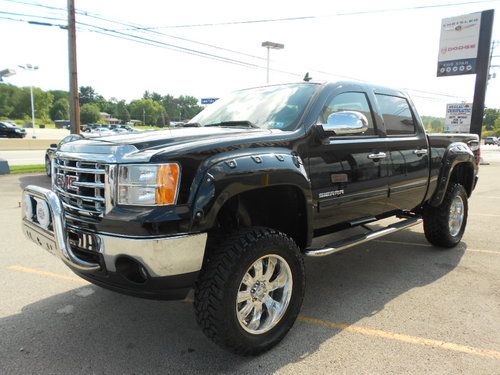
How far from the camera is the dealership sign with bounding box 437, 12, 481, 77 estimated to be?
78.1 feet

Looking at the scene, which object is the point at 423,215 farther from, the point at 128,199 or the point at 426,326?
the point at 128,199

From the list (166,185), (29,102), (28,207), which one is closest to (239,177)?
(166,185)

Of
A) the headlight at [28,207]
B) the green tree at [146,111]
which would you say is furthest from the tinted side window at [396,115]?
the green tree at [146,111]

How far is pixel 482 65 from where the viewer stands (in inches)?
925

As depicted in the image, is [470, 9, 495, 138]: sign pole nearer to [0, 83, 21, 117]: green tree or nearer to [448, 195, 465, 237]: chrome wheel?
[448, 195, 465, 237]: chrome wheel

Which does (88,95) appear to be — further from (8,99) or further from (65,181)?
(65,181)

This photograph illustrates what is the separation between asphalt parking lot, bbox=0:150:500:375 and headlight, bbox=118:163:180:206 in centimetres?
111

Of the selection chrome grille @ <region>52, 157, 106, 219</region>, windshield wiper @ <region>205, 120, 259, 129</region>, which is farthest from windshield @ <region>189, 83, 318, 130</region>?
chrome grille @ <region>52, 157, 106, 219</region>

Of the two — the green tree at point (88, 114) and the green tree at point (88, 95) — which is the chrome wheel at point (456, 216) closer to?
the green tree at point (88, 114)

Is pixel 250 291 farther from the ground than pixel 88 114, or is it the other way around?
pixel 88 114

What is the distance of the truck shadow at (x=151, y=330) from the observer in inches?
112

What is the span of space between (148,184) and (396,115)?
3.19m

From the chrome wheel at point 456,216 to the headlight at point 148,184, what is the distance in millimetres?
4178

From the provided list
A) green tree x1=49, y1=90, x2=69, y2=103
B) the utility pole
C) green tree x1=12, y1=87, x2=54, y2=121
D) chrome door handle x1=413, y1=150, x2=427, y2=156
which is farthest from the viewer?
green tree x1=49, y1=90, x2=69, y2=103
